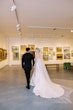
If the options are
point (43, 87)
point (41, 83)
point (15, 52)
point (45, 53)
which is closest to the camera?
point (43, 87)

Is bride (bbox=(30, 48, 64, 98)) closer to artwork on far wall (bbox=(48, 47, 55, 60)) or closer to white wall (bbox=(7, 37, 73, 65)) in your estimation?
white wall (bbox=(7, 37, 73, 65))

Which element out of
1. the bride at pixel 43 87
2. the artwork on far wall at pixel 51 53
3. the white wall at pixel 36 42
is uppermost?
the white wall at pixel 36 42

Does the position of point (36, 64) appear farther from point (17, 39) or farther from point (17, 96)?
point (17, 39)

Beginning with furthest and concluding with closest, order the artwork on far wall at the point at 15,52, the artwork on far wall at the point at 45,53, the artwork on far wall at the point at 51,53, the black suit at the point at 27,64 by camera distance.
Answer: the artwork on far wall at the point at 51,53, the artwork on far wall at the point at 45,53, the artwork on far wall at the point at 15,52, the black suit at the point at 27,64

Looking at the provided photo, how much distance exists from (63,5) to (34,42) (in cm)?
1284

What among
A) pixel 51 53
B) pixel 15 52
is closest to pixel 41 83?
pixel 15 52

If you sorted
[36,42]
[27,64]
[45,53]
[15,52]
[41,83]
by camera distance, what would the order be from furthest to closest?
1. [45,53]
2. [36,42]
3. [15,52]
4. [27,64]
5. [41,83]

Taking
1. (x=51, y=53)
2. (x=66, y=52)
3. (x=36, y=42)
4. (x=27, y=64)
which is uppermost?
(x=36, y=42)

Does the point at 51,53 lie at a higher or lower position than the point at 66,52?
lower

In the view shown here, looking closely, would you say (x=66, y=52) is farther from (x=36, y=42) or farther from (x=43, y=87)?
(x=43, y=87)

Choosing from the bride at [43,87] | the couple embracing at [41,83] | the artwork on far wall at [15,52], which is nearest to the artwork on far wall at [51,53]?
the artwork on far wall at [15,52]

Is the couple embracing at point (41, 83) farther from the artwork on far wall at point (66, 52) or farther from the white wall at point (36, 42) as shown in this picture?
the artwork on far wall at point (66, 52)

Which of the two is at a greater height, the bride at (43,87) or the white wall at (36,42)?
the white wall at (36,42)

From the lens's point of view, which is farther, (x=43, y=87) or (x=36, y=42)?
(x=36, y=42)
